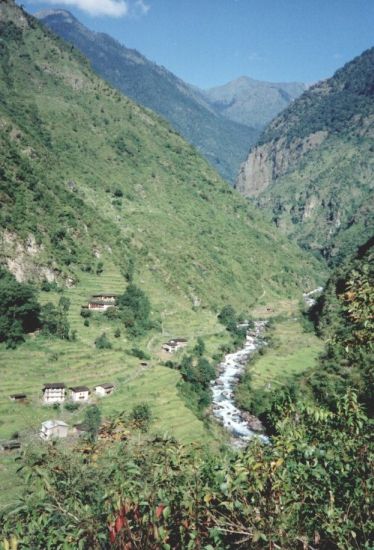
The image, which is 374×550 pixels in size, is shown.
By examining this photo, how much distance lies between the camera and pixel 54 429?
163 ft

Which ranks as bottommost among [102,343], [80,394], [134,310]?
[80,394]

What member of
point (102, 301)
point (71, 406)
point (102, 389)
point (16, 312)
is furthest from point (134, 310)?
point (71, 406)

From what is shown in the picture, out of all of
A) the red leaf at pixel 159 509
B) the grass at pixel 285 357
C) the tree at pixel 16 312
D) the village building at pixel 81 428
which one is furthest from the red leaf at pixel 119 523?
the grass at pixel 285 357

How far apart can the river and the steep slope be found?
21.6 m

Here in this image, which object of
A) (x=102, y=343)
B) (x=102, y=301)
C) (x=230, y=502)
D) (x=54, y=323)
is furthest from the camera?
(x=102, y=301)

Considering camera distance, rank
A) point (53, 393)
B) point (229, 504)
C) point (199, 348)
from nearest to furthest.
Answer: point (229, 504) < point (53, 393) < point (199, 348)

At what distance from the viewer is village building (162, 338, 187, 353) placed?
83.7 metres

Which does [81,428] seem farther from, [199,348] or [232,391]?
[199,348]

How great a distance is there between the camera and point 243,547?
752cm

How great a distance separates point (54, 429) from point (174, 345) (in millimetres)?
37120

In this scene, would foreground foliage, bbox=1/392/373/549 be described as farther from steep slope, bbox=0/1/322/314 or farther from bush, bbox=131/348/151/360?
steep slope, bbox=0/1/322/314

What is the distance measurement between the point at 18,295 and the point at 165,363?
2747cm

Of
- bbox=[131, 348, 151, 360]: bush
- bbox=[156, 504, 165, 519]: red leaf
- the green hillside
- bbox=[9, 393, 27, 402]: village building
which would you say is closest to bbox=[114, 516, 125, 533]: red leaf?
bbox=[156, 504, 165, 519]: red leaf

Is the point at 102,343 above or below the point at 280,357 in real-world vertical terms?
above
